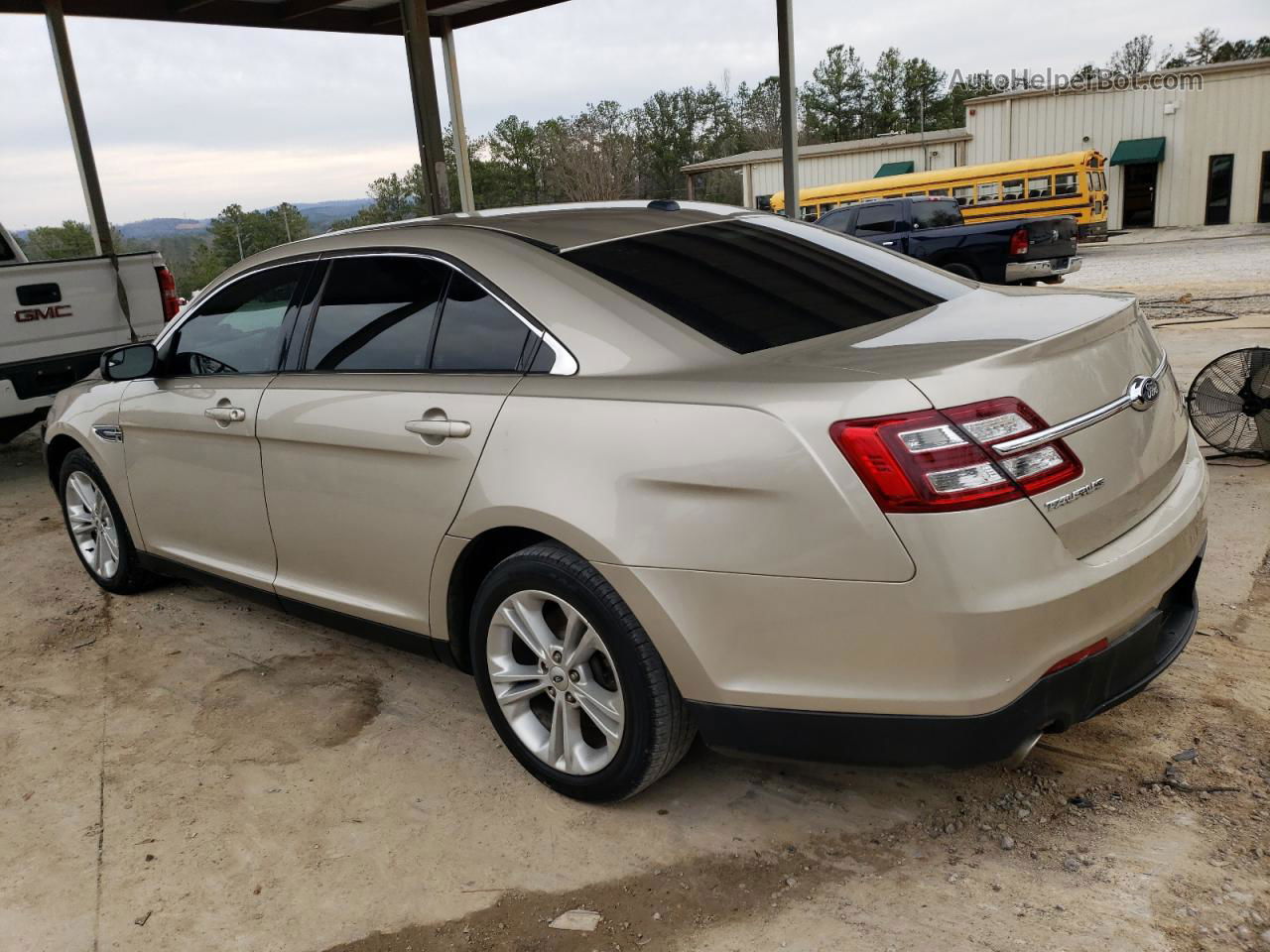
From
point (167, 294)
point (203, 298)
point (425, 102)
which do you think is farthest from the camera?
point (425, 102)

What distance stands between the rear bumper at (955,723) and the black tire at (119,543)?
311 centimetres

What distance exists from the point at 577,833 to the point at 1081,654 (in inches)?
52.9

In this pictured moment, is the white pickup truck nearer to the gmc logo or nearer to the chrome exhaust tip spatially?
the gmc logo

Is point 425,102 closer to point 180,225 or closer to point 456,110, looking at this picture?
point 456,110

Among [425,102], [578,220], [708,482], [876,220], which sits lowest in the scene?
[876,220]

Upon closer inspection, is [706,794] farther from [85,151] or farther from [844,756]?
[85,151]

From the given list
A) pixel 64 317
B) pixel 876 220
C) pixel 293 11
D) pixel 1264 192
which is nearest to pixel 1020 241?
pixel 876 220

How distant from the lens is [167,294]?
7559 mm

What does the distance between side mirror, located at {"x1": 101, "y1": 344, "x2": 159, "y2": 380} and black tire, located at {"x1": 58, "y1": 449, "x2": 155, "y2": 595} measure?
62cm

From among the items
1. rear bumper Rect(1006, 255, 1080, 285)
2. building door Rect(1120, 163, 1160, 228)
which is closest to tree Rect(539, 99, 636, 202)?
building door Rect(1120, 163, 1160, 228)

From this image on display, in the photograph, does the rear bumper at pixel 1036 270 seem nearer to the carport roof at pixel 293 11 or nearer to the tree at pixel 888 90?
the carport roof at pixel 293 11

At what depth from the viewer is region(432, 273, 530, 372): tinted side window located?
2.77 m

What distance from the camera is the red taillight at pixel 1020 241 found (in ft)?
47.7

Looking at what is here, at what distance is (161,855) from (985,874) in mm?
2112
